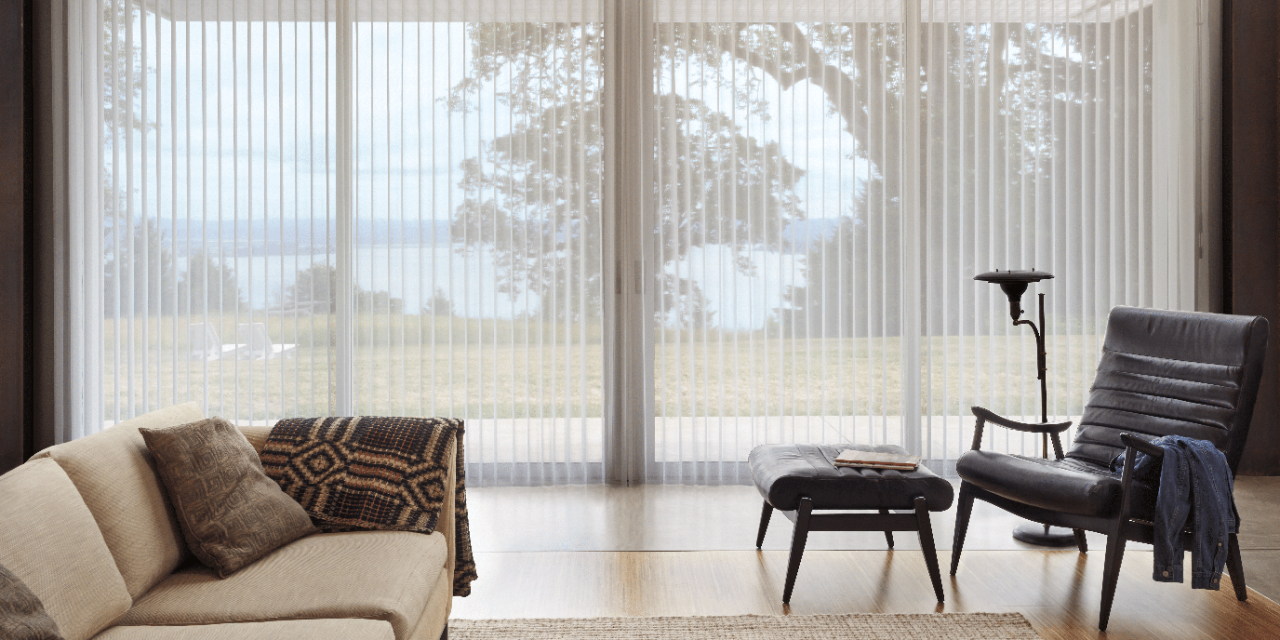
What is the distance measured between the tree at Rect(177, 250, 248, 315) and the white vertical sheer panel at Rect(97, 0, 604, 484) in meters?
0.01

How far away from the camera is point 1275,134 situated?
14.6 ft

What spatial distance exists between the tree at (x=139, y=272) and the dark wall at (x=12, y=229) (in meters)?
0.40

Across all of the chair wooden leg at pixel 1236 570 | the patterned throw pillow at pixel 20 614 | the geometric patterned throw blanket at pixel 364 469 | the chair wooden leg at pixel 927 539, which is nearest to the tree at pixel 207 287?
the geometric patterned throw blanket at pixel 364 469

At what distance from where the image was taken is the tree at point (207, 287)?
4.36 meters

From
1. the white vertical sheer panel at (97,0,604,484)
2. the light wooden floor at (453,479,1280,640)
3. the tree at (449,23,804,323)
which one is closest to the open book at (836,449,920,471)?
the light wooden floor at (453,479,1280,640)

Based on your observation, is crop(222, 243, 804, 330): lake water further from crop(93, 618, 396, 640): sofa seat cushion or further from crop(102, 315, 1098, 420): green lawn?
crop(93, 618, 396, 640): sofa seat cushion

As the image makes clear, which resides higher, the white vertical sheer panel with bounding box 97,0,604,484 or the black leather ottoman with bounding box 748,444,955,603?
the white vertical sheer panel with bounding box 97,0,604,484

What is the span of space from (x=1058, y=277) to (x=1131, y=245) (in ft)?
1.43

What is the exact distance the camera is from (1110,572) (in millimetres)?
2602

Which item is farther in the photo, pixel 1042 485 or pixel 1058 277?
pixel 1058 277

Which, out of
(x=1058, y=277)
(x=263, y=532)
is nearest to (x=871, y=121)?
(x=1058, y=277)

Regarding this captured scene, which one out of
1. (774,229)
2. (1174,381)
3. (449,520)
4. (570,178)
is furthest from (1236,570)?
(570,178)

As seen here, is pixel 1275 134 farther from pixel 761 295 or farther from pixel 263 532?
pixel 263 532

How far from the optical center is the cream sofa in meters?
1.60
